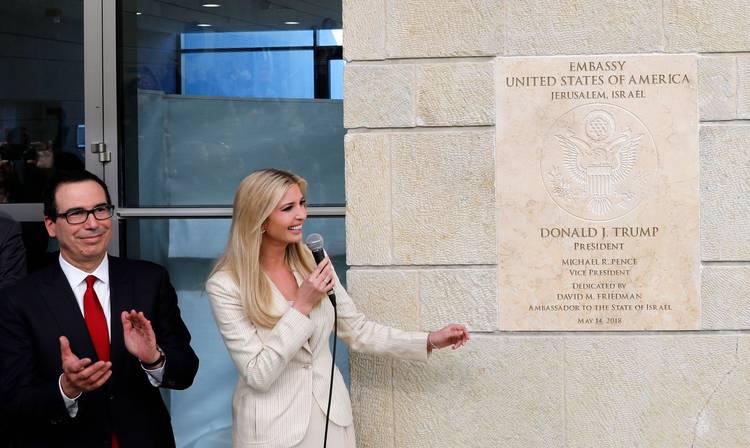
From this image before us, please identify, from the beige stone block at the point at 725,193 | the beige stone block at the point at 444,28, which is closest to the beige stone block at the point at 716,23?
the beige stone block at the point at 725,193

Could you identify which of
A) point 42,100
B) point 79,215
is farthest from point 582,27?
point 42,100

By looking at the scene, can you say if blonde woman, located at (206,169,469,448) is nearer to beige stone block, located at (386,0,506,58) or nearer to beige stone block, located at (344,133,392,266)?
beige stone block, located at (344,133,392,266)

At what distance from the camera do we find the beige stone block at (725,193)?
423 cm

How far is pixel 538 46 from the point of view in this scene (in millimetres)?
4281

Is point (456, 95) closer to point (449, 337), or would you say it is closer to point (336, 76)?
point (449, 337)

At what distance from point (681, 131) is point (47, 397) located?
2.89 metres

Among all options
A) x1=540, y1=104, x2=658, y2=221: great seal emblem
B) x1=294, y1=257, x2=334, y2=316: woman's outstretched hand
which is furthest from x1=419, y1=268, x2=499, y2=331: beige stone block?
x1=294, y1=257, x2=334, y2=316: woman's outstretched hand

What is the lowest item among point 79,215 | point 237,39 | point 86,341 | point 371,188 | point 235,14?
point 86,341

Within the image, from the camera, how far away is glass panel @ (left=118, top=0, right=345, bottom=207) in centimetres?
539

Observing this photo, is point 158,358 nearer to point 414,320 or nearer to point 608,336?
point 414,320

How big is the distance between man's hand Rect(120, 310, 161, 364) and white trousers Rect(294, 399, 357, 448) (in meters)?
0.66

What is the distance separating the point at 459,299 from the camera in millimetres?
4309

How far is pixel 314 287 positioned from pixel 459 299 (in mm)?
959

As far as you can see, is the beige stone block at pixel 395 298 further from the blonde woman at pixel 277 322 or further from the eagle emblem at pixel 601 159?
the eagle emblem at pixel 601 159
